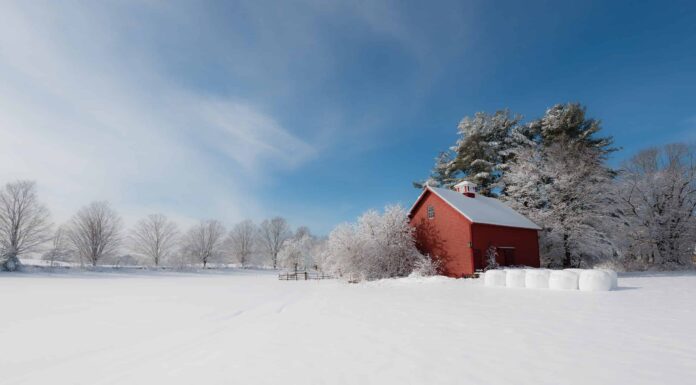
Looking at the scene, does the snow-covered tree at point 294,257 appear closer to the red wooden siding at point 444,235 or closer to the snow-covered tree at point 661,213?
the red wooden siding at point 444,235

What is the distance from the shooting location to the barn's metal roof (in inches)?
961

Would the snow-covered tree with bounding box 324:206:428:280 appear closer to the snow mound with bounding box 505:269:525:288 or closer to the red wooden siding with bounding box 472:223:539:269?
the red wooden siding with bounding box 472:223:539:269

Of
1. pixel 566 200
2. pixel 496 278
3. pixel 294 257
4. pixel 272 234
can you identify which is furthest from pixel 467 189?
pixel 272 234

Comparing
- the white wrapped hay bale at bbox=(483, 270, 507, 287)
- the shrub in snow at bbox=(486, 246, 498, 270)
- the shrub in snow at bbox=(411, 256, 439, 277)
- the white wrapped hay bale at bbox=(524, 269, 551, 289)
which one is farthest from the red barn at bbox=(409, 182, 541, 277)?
the white wrapped hay bale at bbox=(524, 269, 551, 289)

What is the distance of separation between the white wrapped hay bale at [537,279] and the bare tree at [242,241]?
66087mm

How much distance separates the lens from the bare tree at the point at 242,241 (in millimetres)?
73875

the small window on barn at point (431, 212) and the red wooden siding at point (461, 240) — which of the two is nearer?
the red wooden siding at point (461, 240)

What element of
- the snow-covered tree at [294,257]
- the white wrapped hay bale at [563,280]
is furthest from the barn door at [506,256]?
the snow-covered tree at [294,257]

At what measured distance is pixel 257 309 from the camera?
11.8 metres

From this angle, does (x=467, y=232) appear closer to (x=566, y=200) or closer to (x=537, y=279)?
(x=537, y=279)

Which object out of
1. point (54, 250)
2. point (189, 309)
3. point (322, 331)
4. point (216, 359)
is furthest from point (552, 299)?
point (54, 250)

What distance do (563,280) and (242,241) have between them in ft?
225

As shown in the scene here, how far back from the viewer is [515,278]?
17.3m

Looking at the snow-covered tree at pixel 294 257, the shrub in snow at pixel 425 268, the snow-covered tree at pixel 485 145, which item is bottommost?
the snow-covered tree at pixel 294 257
